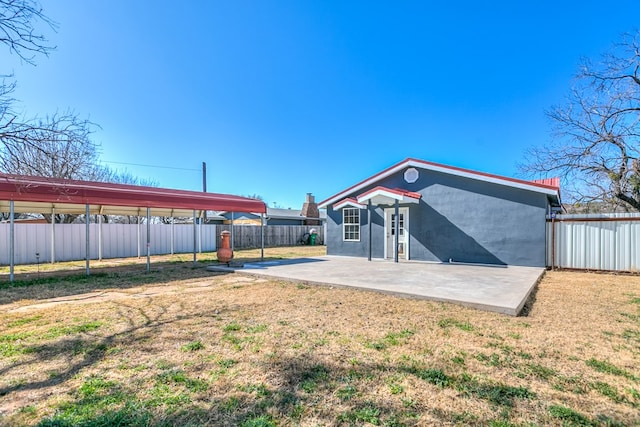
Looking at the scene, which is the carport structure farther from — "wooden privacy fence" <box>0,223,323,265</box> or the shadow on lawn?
"wooden privacy fence" <box>0,223,323,265</box>

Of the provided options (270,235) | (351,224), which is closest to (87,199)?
(351,224)

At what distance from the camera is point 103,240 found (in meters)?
15.0

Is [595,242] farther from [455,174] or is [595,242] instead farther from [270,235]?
[270,235]

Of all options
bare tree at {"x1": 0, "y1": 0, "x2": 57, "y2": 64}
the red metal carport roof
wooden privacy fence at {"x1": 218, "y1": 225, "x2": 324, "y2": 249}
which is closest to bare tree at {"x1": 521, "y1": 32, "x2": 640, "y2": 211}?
the red metal carport roof

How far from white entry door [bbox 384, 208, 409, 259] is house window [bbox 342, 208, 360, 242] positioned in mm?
1432

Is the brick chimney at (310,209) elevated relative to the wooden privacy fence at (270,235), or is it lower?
elevated

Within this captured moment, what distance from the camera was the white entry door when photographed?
1270 centimetres

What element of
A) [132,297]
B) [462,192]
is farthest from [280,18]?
[132,297]

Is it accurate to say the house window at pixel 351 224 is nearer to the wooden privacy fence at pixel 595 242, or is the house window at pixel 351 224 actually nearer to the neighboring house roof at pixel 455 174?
the neighboring house roof at pixel 455 174

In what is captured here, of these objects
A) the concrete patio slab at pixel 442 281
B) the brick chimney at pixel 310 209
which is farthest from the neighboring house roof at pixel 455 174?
the brick chimney at pixel 310 209

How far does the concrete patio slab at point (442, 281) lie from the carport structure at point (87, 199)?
9.01 feet

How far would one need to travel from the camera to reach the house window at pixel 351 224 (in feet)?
46.2

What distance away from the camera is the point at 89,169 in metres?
19.6

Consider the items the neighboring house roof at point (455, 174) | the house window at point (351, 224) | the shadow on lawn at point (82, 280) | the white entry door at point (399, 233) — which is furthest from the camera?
the house window at point (351, 224)
